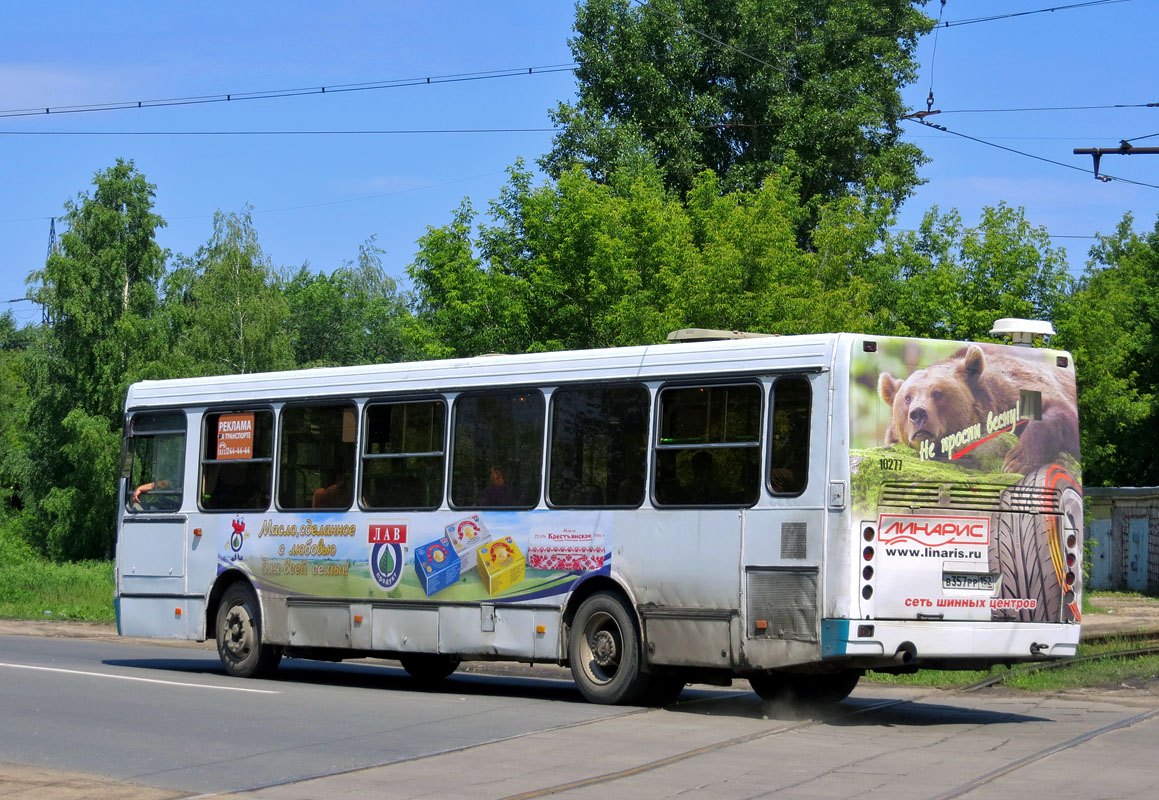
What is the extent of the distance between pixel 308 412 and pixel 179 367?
43.5m

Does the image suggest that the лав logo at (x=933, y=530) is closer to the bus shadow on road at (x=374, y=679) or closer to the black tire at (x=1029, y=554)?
the black tire at (x=1029, y=554)

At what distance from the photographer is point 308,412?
15648mm

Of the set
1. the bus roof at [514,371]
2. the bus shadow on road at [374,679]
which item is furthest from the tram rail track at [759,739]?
the bus roof at [514,371]

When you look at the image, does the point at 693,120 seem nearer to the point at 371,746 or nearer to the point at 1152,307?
the point at 1152,307

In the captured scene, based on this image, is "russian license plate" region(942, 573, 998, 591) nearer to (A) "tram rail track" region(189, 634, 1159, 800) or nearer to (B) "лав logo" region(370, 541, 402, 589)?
(A) "tram rail track" region(189, 634, 1159, 800)

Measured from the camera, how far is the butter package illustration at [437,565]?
559 inches

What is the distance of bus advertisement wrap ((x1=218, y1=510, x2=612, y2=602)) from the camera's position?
13344 mm

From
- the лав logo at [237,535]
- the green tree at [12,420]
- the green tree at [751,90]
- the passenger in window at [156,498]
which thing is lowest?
the лав logo at [237,535]

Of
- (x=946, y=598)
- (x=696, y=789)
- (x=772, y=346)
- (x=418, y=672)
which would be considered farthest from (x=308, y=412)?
(x=696, y=789)

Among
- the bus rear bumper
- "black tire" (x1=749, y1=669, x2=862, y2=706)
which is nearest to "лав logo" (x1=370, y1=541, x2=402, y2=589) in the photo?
"black tire" (x1=749, y1=669, x2=862, y2=706)

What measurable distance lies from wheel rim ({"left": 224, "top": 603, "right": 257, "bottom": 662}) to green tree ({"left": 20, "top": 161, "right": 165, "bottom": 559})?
40623 mm

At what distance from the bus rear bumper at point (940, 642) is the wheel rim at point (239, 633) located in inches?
279

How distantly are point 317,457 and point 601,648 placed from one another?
4.13m

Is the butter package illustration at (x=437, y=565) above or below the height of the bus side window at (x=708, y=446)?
below
